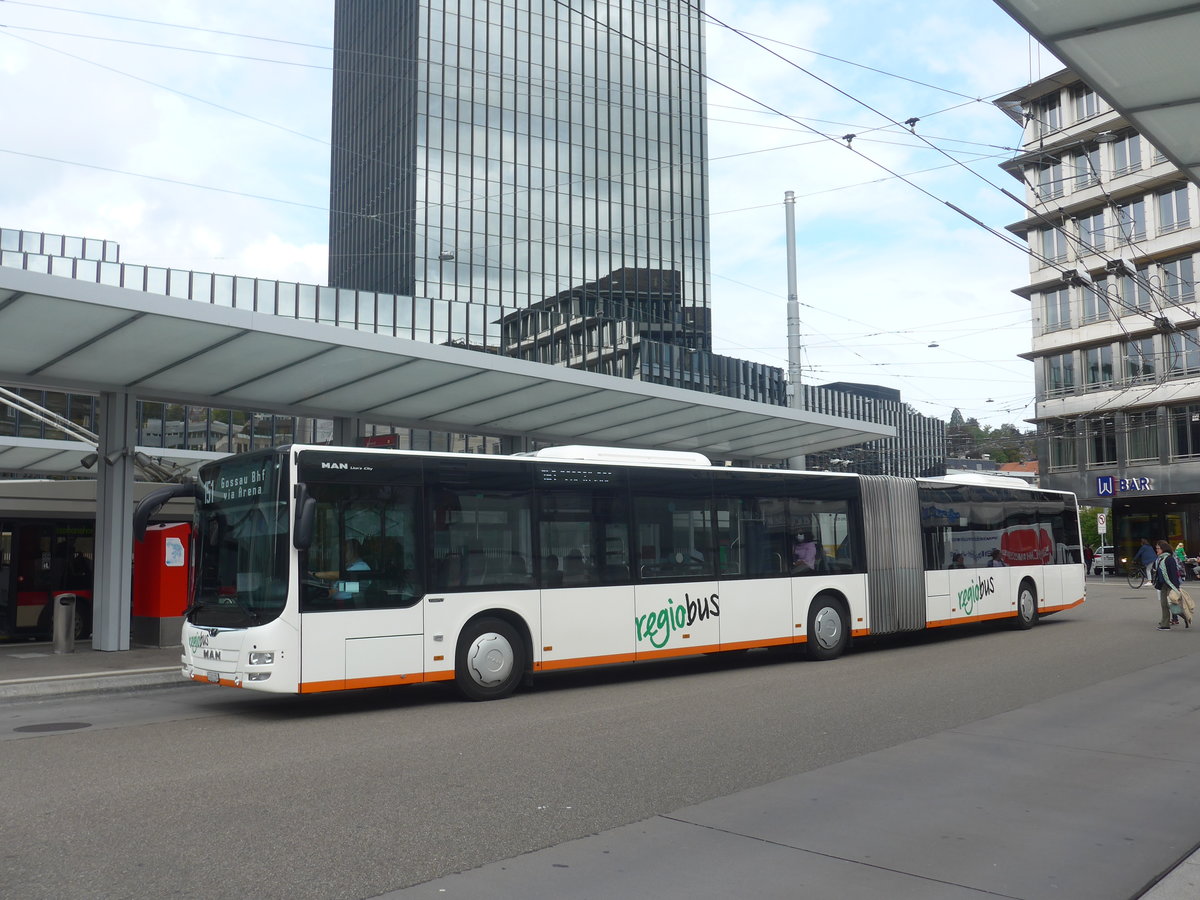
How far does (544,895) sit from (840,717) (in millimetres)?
5898

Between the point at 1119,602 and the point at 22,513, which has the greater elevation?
the point at 22,513

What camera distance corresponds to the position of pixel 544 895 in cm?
506

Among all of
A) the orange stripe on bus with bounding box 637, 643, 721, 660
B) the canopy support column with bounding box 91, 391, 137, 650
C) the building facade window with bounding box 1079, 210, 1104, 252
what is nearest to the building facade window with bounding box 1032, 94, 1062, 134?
the building facade window with bounding box 1079, 210, 1104, 252

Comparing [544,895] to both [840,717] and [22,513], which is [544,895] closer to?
[840,717]

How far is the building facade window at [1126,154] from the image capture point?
48.9 m

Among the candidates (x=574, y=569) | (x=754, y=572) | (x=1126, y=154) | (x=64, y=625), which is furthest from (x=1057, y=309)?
(x=64, y=625)

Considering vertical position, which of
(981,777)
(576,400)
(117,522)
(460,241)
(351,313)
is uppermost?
(460,241)

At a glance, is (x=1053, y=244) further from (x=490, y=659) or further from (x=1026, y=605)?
(x=490, y=659)

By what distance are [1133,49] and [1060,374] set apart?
2003 inches

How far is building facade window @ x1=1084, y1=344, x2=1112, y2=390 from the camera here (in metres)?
51.8

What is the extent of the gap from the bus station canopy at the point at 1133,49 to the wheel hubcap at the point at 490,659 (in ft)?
26.8

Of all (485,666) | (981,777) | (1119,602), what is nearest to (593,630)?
(485,666)

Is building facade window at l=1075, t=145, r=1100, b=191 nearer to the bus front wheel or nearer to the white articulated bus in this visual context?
the white articulated bus

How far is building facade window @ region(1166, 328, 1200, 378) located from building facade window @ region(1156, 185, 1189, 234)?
188 inches
